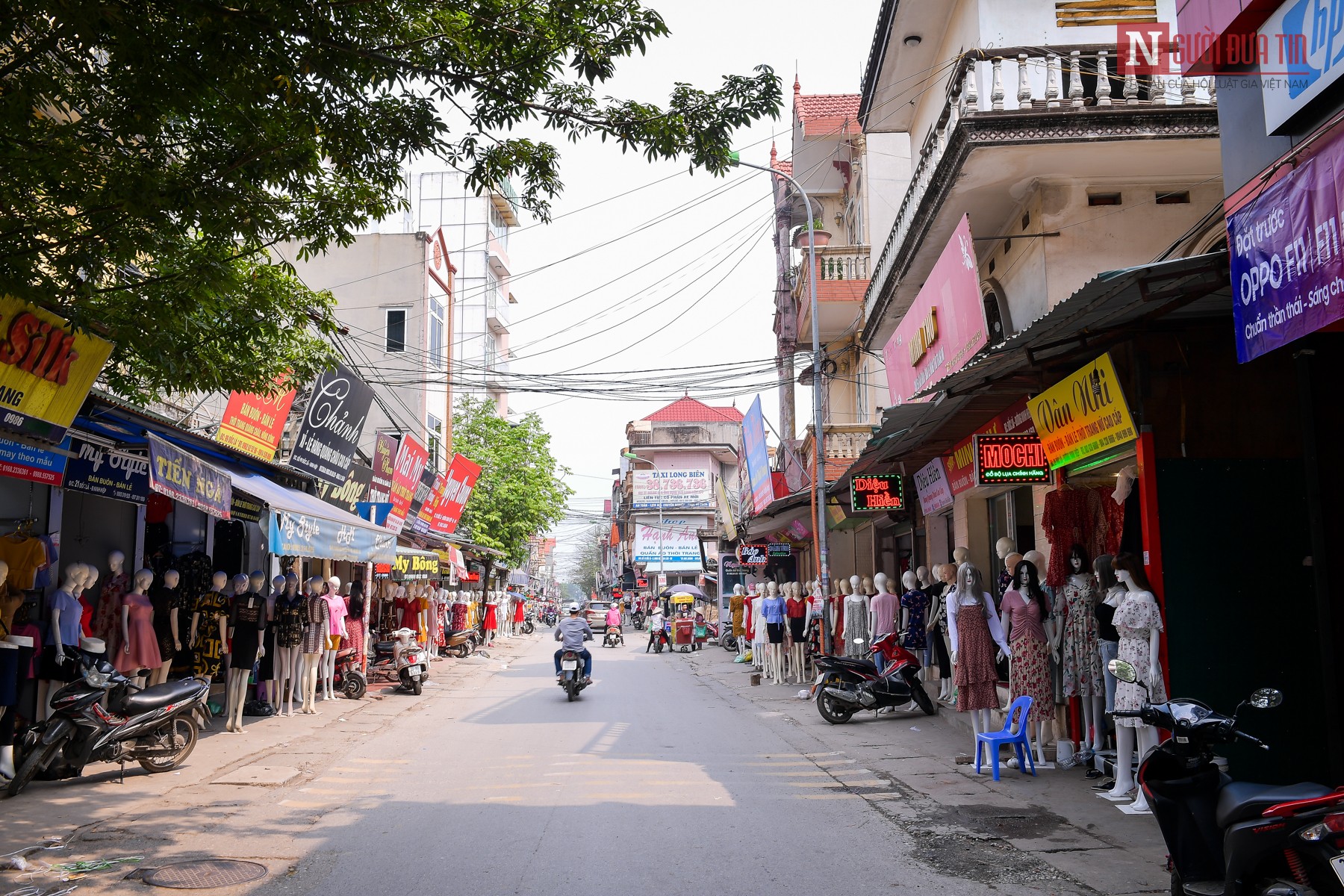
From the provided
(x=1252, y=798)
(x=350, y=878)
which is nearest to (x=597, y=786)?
(x=350, y=878)

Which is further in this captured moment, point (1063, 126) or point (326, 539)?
point (326, 539)

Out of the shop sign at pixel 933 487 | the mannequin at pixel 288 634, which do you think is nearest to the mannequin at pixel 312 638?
the mannequin at pixel 288 634

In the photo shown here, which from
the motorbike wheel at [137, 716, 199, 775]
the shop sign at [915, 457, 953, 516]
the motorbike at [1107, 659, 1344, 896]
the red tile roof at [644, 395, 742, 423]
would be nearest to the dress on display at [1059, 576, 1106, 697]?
the motorbike at [1107, 659, 1344, 896]

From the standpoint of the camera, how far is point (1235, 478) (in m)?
8.28

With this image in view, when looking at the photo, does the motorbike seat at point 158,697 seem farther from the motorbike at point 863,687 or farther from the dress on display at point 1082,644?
the dress on display at point 1082,644

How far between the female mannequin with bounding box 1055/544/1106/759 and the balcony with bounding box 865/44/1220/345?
5068 millimetres

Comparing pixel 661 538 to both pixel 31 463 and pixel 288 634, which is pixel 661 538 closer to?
pixel 288 634

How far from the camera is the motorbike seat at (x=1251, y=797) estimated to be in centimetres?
445

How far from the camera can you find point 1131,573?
813 cm

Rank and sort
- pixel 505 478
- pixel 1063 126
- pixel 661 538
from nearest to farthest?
pixel 1063 126 < pixel 505 478 < pixel 661 538

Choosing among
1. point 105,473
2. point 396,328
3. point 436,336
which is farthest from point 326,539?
point 436,336

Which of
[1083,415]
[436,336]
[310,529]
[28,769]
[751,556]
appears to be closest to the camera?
[28,769]

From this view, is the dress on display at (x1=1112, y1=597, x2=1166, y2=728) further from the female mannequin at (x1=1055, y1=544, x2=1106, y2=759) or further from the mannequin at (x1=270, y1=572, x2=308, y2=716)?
the mannequin at (x1=270, y1=572, x2=308, y2=716)

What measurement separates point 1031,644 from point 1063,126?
6.16 metres
